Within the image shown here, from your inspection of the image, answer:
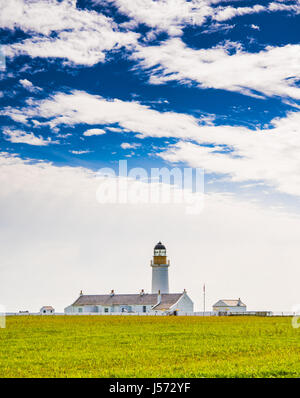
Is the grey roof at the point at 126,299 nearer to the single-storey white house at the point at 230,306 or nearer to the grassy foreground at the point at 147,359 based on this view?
A: the single-storey white house at the point at 230,306

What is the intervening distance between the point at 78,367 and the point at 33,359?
10.9 ft

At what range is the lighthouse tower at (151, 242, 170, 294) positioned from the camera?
4446 inches

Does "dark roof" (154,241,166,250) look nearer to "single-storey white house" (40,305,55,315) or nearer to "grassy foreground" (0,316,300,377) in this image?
"single-storey white house" (40,305,55,315)

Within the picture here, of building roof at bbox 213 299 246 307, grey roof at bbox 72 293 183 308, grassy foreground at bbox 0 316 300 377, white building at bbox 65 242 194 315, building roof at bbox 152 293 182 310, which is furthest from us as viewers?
building roof at bbox 213 299 246 307

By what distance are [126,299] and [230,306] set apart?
28.3 meters

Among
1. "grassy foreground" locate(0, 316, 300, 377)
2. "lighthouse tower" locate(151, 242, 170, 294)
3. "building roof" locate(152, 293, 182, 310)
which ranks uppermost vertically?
"lighthouse tower" locate(151, 242, 170, 294)

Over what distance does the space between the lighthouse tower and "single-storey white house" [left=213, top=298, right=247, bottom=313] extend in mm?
24337

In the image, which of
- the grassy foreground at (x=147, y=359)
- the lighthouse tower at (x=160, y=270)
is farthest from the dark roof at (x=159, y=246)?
the grassy foreground at (x=147, y=359)

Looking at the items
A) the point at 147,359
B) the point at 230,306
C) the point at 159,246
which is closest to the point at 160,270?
the point at 159,246

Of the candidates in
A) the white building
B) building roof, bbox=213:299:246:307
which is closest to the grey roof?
the white building
